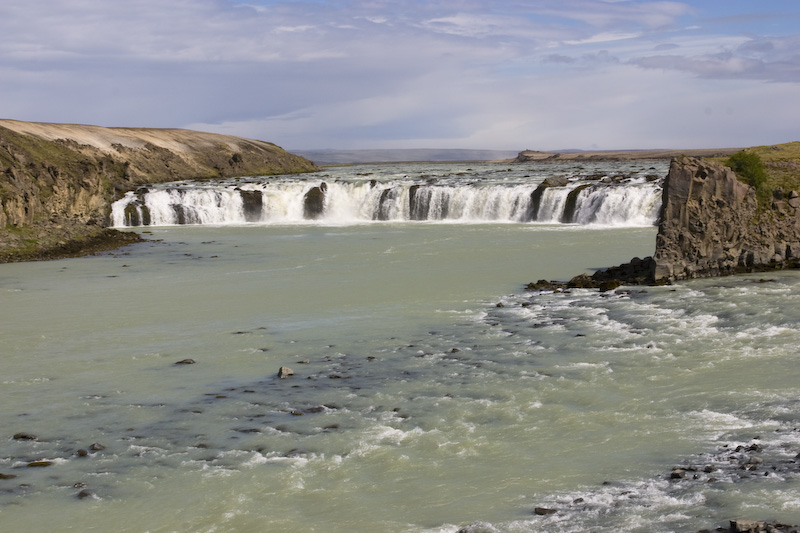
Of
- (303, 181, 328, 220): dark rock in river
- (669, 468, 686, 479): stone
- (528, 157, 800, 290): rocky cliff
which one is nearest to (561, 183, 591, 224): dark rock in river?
(303, 181, 328, 220): dark rock in river

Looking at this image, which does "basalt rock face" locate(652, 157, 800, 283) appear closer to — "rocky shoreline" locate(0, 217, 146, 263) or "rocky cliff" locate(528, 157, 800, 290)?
"rocky cliff" locate(528, 157, 800, 290)

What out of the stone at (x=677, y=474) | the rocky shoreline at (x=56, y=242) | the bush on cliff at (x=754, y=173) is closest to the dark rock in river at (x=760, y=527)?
the stone at (x=677, y=474)

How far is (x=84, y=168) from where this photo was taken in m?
58.4

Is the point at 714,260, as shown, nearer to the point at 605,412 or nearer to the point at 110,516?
the point at 605,412

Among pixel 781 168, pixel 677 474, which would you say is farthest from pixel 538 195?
pixel 677 474

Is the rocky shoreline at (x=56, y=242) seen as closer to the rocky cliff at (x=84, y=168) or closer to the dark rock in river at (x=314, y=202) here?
the rocky cliff at (x=84, y=168)

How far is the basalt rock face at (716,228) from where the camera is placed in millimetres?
23812

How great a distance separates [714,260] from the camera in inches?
949

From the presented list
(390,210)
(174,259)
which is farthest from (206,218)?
(174,259)

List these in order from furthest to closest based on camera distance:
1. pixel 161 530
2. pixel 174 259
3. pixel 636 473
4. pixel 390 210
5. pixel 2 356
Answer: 1. pixel 390 210
2. pixel 174 259
3. pixel 2 356
4. pixel 636 473
5. pixel 161 530

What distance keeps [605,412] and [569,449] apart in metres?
1.69

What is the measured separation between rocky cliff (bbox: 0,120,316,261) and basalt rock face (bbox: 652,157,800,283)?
26287 millimetres

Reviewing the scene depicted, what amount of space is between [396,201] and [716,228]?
1310 inches

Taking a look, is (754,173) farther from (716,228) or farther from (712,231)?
(712,231)
